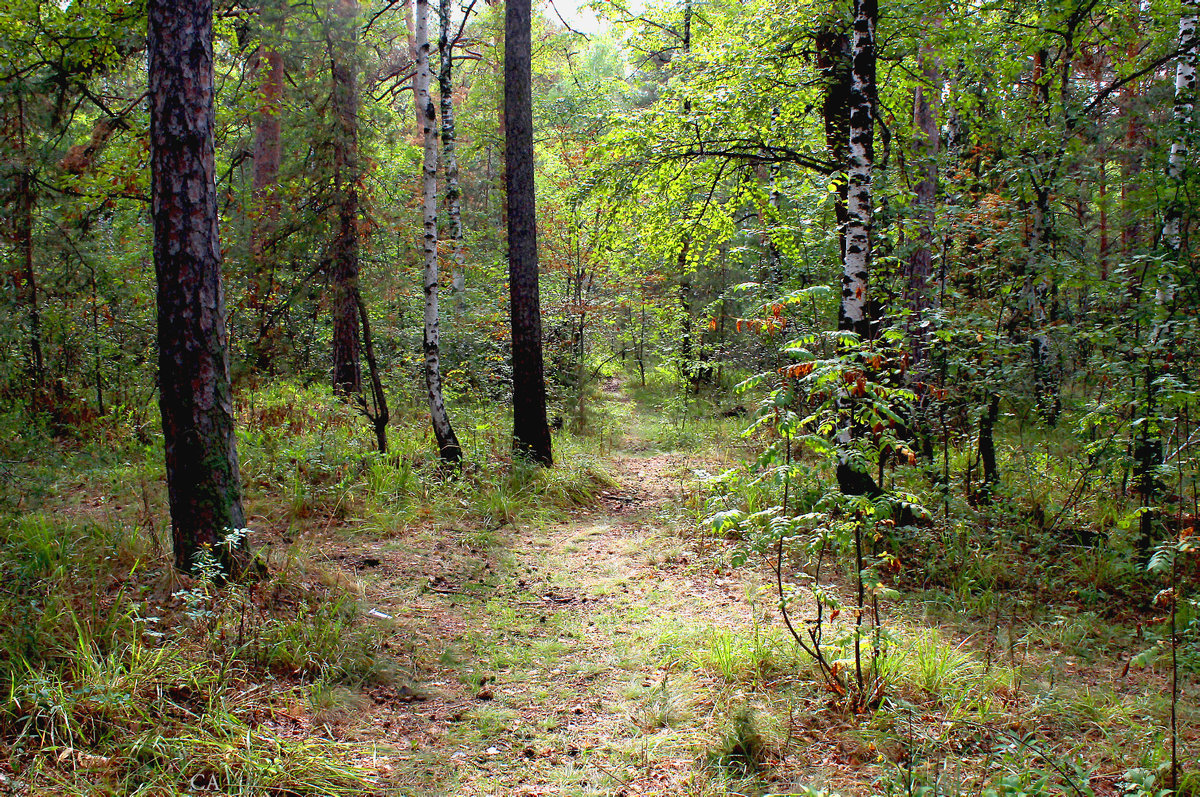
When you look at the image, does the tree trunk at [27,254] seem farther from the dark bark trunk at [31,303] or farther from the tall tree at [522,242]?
the tall tree at [522,242]

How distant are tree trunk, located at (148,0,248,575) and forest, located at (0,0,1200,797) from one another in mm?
25

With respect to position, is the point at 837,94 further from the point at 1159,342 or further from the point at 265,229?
the point at 265,229

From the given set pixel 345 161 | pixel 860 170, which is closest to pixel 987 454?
pixel 860 170

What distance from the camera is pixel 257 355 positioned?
8.95 m

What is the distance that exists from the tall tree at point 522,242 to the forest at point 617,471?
0.06 metres

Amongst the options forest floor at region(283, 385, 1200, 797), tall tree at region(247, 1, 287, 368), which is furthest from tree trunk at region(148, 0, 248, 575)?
tall tree at region(247, 1, 287, 368)

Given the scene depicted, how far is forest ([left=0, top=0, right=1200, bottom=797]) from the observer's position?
308 centimetres

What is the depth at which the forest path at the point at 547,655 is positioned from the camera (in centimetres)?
307

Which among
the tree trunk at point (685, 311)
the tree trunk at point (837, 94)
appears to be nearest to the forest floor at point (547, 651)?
the tree trunk at point (837, 94)

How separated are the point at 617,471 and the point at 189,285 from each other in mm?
6529

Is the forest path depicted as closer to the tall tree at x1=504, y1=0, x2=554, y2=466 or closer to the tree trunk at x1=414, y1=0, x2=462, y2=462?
the tall tree at x1=504, y1=0, x2=554, y2=466

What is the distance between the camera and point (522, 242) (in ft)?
27.1

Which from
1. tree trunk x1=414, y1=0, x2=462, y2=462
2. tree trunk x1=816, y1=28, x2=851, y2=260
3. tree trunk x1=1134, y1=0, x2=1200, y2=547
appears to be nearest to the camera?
tree trunk x1=1134, y1=0, x2=1200, y2=547

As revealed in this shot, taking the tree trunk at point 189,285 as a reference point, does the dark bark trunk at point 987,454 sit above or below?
below
